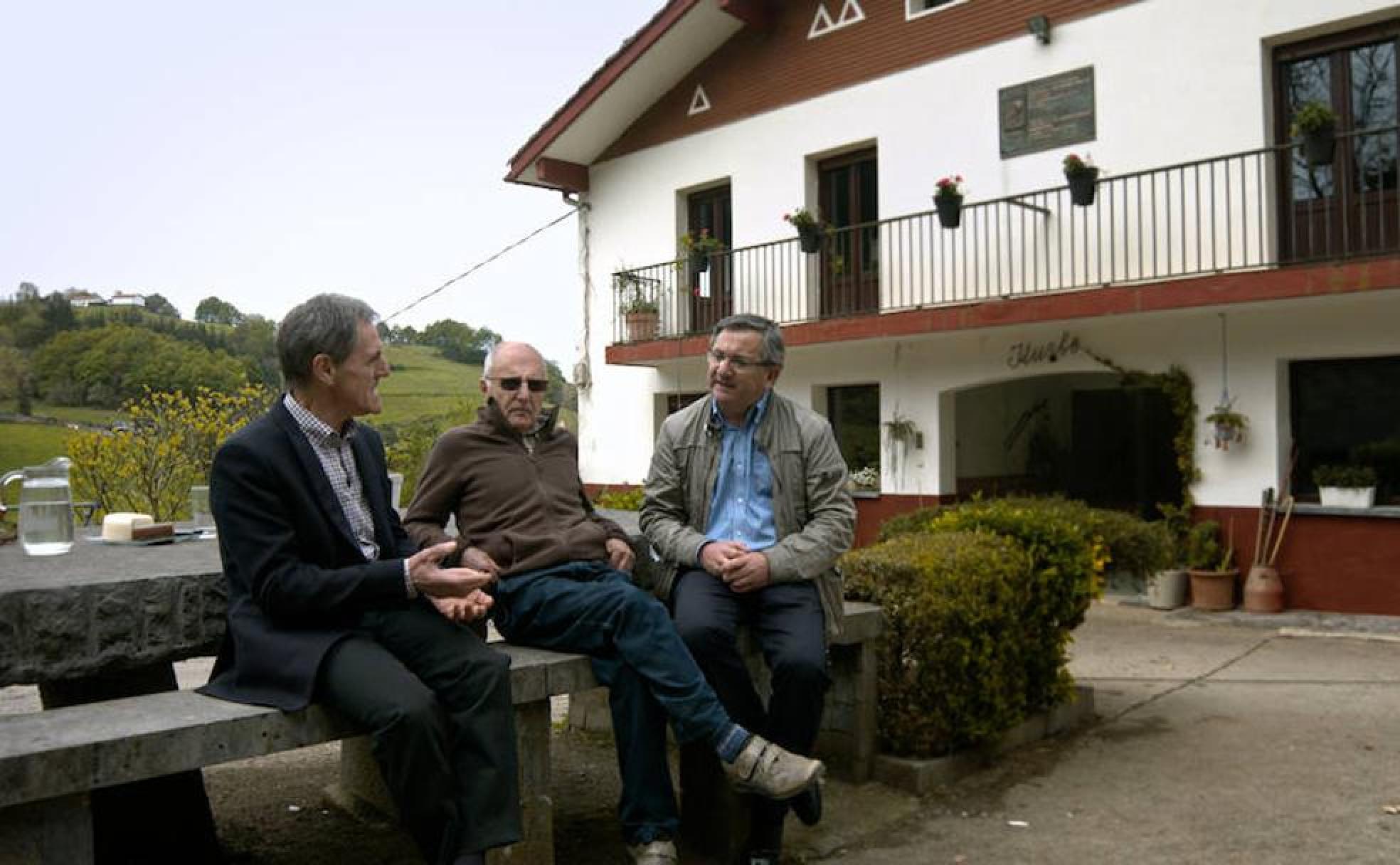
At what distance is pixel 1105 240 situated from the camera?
1040 cm

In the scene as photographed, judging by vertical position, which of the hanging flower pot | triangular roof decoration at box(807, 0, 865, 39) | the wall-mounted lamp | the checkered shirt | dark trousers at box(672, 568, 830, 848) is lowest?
dark trousers at box(672, 568, 830, 848)

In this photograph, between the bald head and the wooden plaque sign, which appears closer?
the bald head

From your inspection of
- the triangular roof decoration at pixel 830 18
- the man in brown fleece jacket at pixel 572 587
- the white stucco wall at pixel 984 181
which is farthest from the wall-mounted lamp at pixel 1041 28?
the man in brown fleece jacket at pixel 572 587

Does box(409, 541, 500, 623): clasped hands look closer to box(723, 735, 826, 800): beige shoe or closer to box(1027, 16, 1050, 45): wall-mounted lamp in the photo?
box(723, 735, 826, 800): beige shoe

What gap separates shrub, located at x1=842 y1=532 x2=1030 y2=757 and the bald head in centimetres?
160

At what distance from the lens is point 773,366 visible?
399 centimetres

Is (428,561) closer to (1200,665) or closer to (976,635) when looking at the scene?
(976,635)

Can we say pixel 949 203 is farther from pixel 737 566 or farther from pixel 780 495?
pixel 737 566

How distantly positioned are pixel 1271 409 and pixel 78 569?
913cm

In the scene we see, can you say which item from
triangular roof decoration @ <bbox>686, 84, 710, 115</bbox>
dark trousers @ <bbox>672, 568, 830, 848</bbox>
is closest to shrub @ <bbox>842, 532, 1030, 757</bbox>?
dark trousers @ <bbox>672, 568, 830, 848</bbox>

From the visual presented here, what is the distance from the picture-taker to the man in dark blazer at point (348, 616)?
2.67 m

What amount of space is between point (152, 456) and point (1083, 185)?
915 centimetres

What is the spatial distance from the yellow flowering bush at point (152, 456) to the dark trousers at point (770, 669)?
8489 millimetres

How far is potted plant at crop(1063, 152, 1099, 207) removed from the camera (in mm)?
10047
